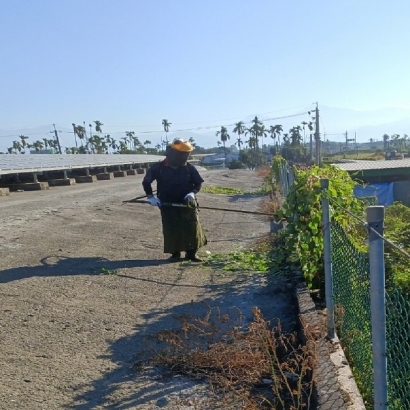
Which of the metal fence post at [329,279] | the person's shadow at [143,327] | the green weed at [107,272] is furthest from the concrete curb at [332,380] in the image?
the green weed at [107,272]

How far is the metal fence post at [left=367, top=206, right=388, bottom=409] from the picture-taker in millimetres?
2008

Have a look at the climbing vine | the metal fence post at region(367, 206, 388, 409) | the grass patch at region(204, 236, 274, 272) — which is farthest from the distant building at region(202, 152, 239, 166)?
the metal fence post at region(367, 206, 388, 409)

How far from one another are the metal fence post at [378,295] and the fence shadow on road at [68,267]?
445 centimetres

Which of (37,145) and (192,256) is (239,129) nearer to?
(37,145)

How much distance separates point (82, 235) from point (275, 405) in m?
6.02

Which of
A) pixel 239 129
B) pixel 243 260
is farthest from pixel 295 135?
pixel 243 260

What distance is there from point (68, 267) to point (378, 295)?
4.86m

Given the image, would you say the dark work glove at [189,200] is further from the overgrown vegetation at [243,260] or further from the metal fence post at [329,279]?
the metal fence post at [329,279]

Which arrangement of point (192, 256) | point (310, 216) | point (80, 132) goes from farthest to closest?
point (80, 132), point (192, 256), point (310, 216)

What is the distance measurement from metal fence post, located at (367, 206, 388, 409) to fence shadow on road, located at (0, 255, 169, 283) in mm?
4451

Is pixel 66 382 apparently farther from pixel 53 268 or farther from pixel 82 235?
pixel 82 235

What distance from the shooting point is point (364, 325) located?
3.04m

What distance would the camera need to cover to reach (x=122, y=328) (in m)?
4.30

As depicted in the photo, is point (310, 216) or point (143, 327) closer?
point (143, 327)
